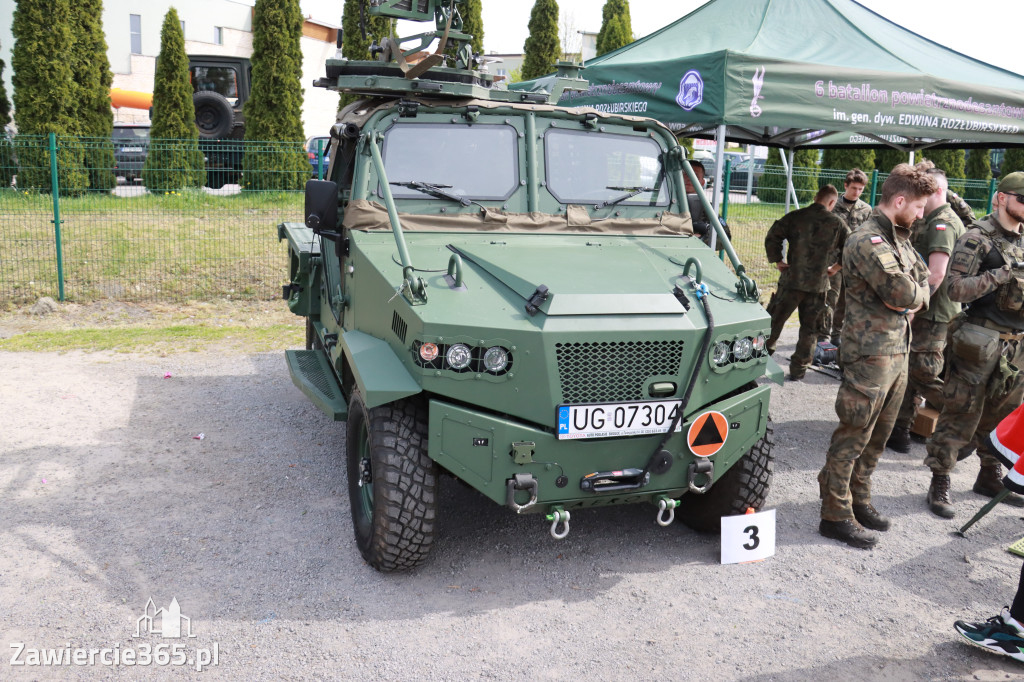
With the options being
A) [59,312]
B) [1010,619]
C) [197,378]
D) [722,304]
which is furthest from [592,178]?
[59,312]

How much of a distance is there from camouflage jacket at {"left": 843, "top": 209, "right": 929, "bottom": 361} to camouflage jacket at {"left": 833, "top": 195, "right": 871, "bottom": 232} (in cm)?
374

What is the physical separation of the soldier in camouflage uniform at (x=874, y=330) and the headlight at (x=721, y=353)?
0.83m

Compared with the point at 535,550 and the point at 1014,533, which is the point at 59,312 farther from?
the point at 1014,533

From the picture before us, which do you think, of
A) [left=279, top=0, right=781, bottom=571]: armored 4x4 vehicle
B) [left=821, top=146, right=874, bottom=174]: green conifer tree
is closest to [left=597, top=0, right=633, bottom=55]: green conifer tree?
[left=821, top=146, right=874, bottom=174]: green conifer tree

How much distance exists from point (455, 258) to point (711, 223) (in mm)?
1819

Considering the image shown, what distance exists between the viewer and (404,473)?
376 cm

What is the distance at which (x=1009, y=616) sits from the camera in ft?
11.3

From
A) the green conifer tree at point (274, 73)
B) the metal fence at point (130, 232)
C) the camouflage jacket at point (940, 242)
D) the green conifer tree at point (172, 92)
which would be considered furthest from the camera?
the green conifer tree at point (274, 73)

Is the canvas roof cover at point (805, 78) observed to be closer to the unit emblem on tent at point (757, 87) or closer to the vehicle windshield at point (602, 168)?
the unit emblem on tent at point (757, 87)

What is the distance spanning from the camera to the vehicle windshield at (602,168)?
4875 millimetres

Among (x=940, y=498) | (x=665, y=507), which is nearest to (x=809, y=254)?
(x=940, y=498)

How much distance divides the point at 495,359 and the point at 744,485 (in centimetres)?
156

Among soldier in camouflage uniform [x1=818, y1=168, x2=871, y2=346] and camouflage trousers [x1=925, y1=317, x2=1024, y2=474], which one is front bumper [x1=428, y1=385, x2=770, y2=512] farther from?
soldier in camouflage uniform [x1=818, y1=168, x2=871, y2=346]

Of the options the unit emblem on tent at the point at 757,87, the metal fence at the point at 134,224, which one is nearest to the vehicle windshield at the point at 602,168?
the unit emblem on tent at the point at 757,87
